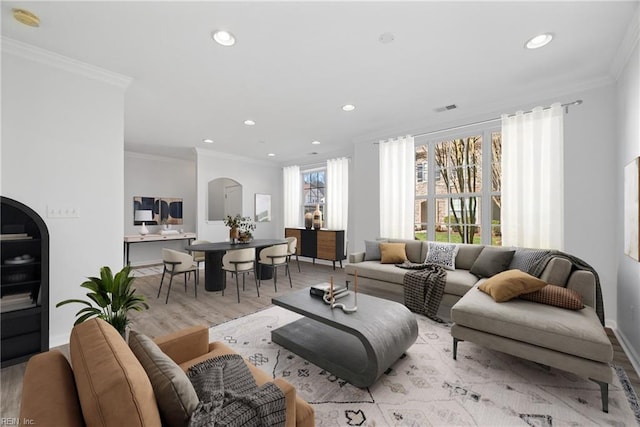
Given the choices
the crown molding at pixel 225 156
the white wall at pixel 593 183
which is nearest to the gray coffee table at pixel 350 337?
the white wall at pixel 593 183

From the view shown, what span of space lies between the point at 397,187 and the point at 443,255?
1.46 metres

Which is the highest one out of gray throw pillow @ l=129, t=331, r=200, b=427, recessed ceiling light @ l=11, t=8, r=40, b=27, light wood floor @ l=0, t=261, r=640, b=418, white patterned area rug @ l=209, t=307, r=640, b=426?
recessed ceiling light @ l=11, t=8, r=40, b=27

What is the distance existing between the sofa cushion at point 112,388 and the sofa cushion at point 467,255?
3875 mm

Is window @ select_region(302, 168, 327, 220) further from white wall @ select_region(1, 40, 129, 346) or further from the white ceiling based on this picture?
white wall @ select_region(1, 40, 129, 346)

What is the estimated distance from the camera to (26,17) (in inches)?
79.9

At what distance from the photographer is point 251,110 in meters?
3.95

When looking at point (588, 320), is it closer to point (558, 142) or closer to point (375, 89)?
point (558, 142)

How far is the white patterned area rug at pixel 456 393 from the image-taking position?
5.63 ft

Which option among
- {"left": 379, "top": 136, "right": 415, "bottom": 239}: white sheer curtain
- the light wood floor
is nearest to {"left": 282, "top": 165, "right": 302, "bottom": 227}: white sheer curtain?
the light wood floor

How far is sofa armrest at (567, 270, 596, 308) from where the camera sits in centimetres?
243

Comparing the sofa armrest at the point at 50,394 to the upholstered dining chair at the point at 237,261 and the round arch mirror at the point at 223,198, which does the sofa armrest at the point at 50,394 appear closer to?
the upholstered dining chair at the point at 237,261

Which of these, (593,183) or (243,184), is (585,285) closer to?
(593,183)

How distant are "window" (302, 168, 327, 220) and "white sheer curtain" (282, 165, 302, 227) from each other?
0.56 feet

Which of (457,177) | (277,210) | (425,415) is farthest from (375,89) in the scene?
(277,210)
